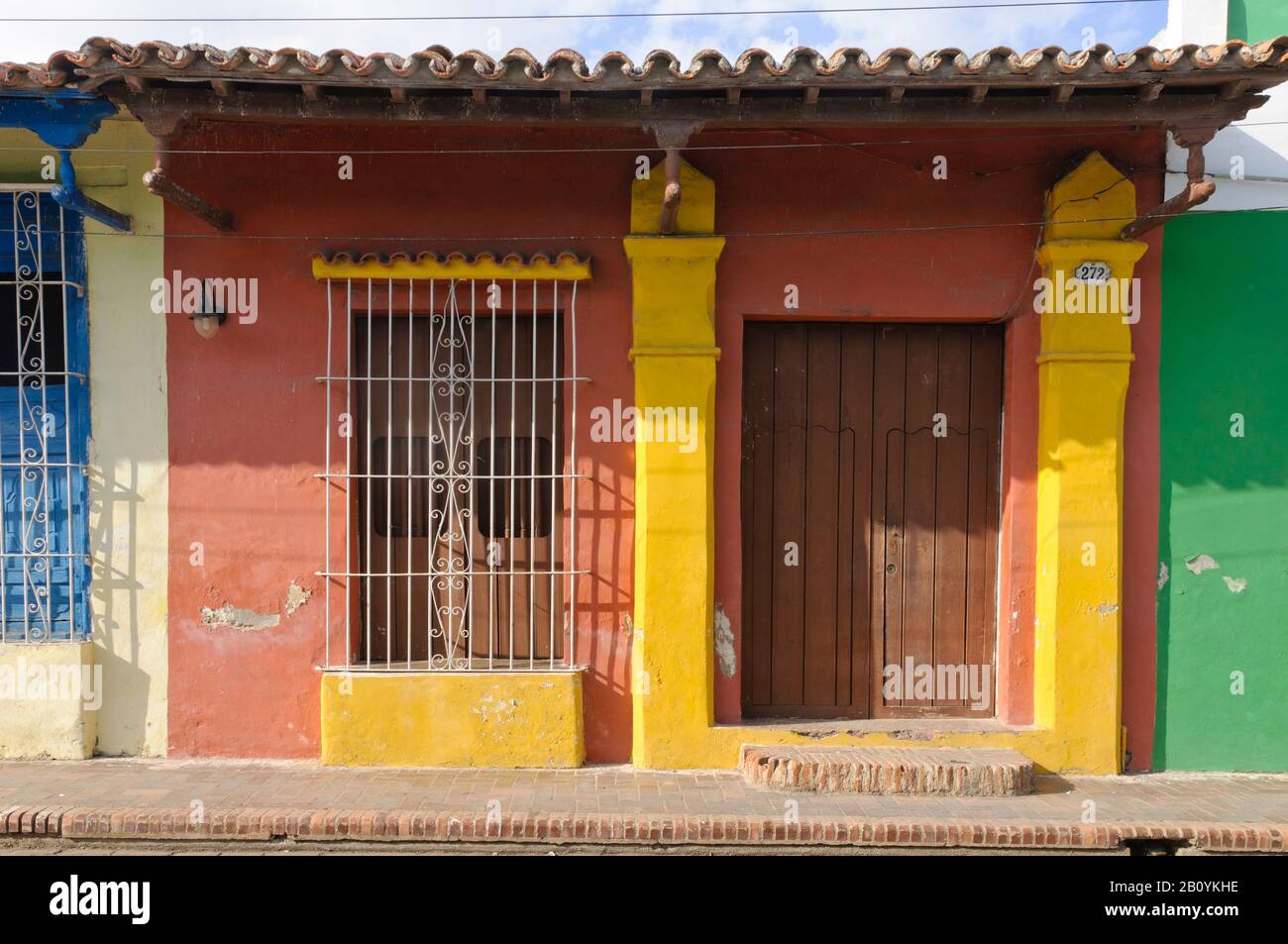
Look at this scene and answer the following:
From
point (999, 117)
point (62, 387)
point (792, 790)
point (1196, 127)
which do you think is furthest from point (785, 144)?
point (62, 387)

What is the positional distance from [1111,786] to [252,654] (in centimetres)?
490

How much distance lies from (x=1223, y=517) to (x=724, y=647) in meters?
2.99

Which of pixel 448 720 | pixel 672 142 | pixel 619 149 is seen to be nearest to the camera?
pixel 672 142

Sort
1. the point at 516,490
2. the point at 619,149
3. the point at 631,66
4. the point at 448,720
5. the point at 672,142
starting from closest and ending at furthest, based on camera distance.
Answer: the point at 631,66 < the point at 672,142 < the point at 448,720 < the point at 619,149 < the point at 516,490

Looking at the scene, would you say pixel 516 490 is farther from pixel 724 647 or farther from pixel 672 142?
pixel 672 142

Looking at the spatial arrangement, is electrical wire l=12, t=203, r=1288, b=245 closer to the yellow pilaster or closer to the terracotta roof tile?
the yellow pilaster

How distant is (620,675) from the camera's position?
228 inches

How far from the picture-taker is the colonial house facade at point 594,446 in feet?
18.6

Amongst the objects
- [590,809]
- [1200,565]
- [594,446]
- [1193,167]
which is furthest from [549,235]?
[1200,565]

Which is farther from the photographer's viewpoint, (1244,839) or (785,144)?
(785,144)

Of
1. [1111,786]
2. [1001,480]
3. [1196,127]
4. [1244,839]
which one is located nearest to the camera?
[1244,839]

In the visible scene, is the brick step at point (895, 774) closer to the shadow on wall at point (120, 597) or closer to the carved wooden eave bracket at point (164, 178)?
the shadow on wall at point (120, 597)

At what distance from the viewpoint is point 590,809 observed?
4992mm

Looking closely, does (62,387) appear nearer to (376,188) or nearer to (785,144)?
(376,188)
